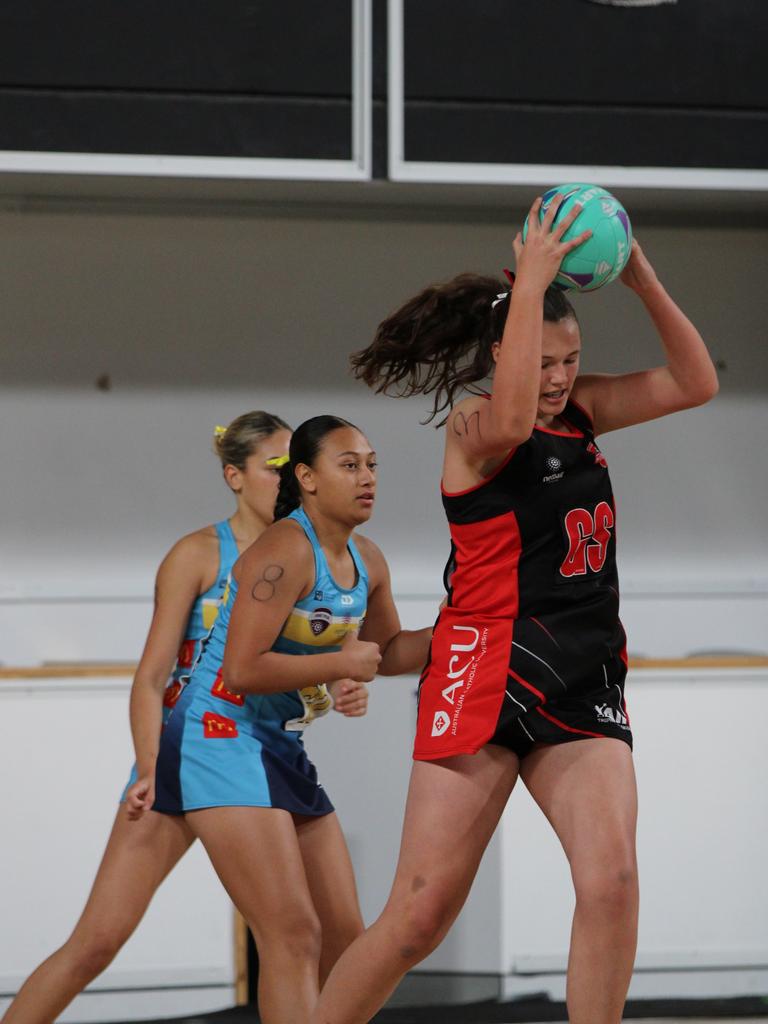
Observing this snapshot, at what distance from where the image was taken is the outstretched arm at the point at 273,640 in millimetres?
2365

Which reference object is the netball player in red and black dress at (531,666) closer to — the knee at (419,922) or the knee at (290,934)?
the knee at (419,922)

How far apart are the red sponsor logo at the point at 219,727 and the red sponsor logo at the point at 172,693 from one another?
31 centimetres

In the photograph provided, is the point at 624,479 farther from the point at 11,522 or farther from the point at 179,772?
the point at 179,772

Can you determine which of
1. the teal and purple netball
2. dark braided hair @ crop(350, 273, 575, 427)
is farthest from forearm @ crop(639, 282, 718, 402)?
dark braided hair @ crop(350, 273, 575, 427)

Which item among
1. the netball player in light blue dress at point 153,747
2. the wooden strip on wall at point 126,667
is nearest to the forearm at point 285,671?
the netball player in light blue dress at point 153,747

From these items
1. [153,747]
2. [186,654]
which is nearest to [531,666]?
[153,747]

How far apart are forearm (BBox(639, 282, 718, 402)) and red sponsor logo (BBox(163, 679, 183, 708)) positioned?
1268 mm

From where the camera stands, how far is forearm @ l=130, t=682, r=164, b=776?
8.66ft

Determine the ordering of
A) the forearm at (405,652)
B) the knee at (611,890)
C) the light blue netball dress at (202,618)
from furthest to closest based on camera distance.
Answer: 1. the light blue netball dress at (202,618)
2. the forearm at (405,652)
3. the knee at (611,890)

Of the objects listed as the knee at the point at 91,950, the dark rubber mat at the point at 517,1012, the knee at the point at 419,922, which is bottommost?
the dark rubber mat at the point at 517,1012

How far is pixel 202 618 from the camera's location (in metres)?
2.86

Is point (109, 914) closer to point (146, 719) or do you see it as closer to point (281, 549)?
point (146, 719)

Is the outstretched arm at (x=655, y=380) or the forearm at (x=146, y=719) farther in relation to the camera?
the forearm at (x=146, y=719)

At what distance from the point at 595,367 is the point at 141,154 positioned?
1.72 m
